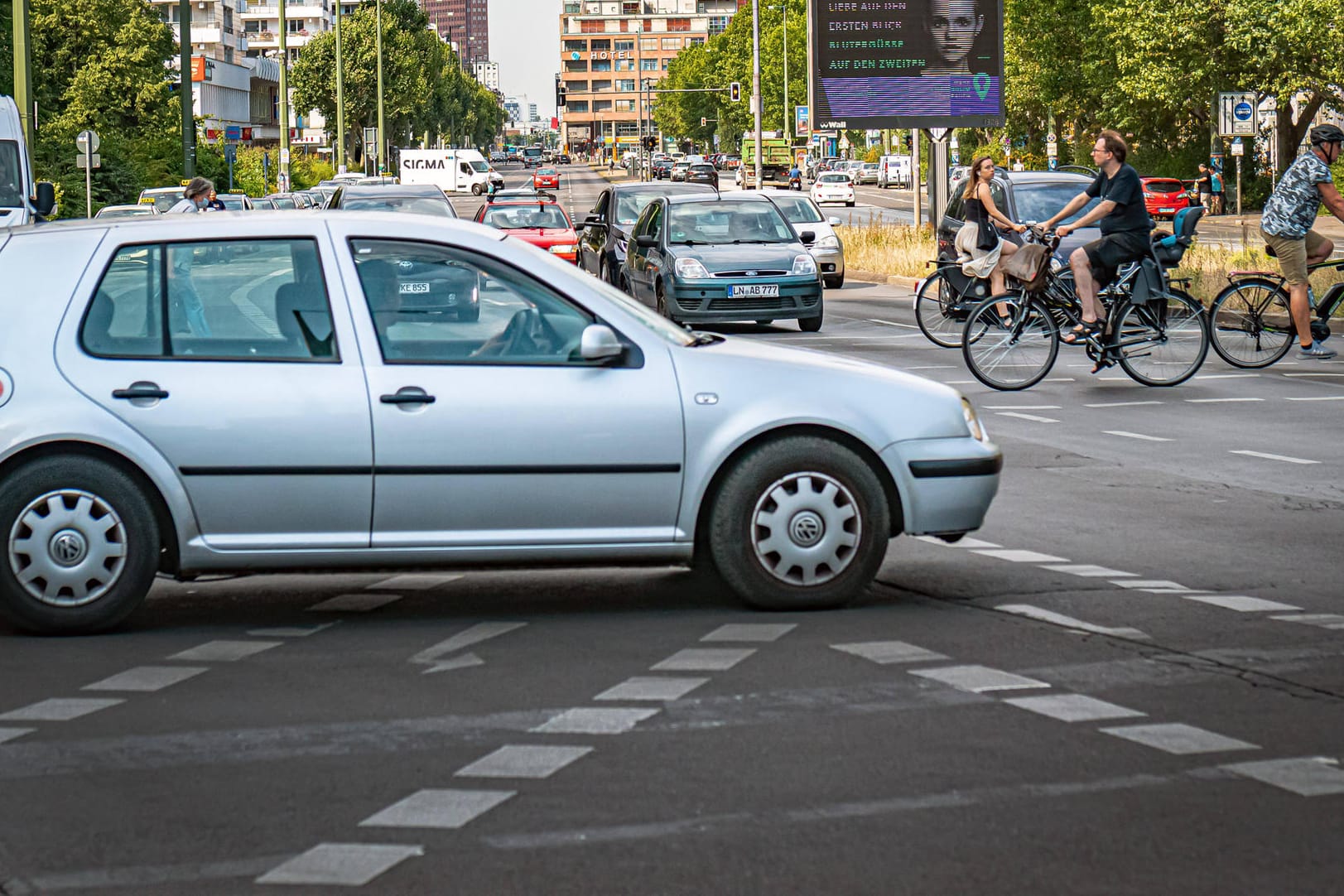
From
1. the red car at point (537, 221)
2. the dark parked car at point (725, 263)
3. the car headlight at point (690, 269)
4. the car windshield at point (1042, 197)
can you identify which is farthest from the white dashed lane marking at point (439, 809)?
the red car at point (537, 221)

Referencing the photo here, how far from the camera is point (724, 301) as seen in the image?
22797mm

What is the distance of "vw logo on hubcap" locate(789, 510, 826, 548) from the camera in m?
7.26

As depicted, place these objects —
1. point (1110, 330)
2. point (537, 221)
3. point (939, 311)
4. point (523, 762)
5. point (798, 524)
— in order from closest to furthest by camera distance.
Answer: point (523, 762)
point (798, 524)
point (1110, 330)
point (939, 311)
point (537, 221)

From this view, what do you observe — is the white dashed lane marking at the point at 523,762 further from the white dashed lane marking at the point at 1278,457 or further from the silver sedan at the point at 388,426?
the white dashed lane marking at the point at 1278,457

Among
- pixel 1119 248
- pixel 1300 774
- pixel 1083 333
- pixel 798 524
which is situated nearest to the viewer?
pixel 1300 774

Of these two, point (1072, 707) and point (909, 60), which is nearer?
point (1072, 707)

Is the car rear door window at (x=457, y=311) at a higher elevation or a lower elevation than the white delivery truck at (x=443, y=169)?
lower

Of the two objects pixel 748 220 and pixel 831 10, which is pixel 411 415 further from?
pixel 831 10

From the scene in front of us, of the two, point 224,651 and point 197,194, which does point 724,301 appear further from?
point 224,651

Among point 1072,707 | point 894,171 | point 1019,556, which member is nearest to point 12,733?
point 1072,707

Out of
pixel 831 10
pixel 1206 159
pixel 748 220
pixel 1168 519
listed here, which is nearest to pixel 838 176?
pixel 1206 159

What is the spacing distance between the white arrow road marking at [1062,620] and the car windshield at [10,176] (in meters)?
24.4

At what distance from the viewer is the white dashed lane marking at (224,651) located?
6.71 m

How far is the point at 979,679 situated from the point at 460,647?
1.70 metres
